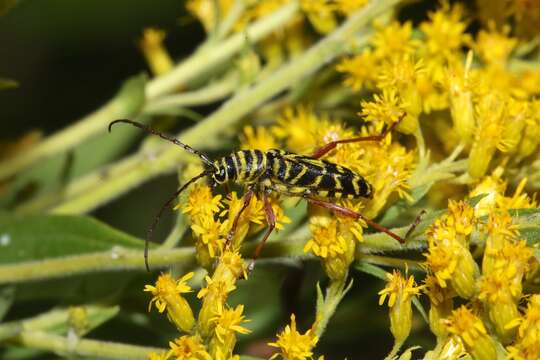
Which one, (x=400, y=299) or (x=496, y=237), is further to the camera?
(x=400, y=299)

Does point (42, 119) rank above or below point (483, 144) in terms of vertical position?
above

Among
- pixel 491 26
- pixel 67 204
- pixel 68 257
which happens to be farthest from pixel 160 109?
pixel 491 26

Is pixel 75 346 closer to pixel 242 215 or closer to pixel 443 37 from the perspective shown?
pixel 242 215

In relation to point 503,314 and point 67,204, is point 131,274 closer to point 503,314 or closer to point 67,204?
point 67,204

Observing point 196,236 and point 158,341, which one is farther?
point 158,341

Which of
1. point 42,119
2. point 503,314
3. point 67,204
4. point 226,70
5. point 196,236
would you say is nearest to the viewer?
point 503,314

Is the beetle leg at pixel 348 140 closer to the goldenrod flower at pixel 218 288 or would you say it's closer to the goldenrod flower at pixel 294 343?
the goldenrod flower at pixel 218 288

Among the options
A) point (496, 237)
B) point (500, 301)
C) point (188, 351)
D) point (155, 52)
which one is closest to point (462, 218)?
point (496, 237)
